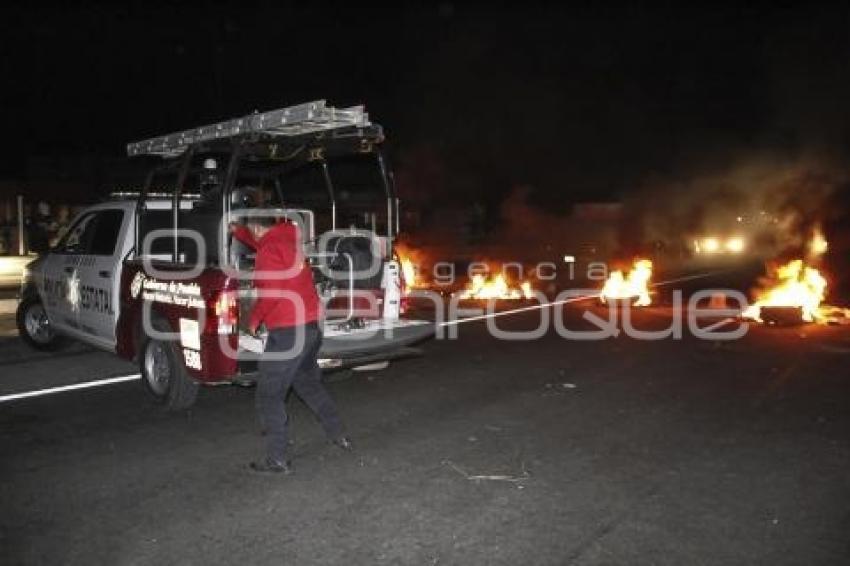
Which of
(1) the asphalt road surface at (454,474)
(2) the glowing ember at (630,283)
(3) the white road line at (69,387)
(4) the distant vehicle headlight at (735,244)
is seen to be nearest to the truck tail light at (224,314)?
(1) the asphalt road surface at (454,474)

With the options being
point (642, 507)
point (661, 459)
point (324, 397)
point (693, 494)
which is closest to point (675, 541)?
point (642, 507)

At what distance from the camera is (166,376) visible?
266 inches

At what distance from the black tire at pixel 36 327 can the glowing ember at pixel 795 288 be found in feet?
37.9

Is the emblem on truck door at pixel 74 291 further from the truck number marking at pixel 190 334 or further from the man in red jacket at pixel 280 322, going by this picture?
the man in red jacket at pixel 280 322

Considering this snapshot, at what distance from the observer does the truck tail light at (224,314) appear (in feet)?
19.4

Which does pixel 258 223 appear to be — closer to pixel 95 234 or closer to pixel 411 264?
pixel 95 234

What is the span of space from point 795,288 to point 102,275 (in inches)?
497

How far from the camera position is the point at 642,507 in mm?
4414

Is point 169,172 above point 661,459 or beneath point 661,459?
above

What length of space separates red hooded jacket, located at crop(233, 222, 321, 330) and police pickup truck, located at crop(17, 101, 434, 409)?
0.92 m

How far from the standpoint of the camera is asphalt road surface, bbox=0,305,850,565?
3891mm

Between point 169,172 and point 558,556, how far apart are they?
5517 mm

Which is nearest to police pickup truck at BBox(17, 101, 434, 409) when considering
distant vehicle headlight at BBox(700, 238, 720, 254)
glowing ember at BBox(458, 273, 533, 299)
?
glowing ember at BBox(458, 273, 533, 299)

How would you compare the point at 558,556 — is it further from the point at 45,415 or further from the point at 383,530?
the point at 45,415
